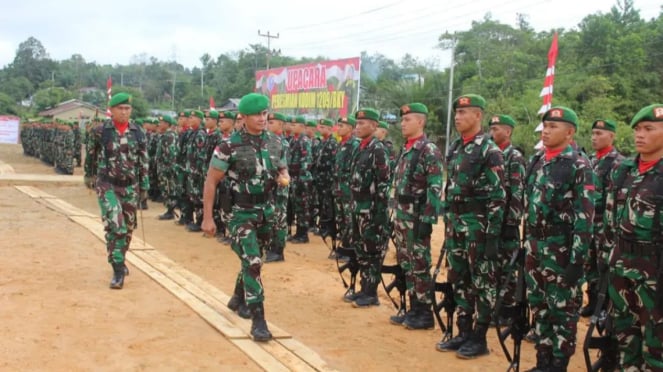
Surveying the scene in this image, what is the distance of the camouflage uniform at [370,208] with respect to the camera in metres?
6.82

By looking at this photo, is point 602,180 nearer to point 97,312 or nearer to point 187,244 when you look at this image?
point 97,312

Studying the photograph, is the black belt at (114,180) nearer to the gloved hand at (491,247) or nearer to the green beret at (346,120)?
the green beret at (346,120)

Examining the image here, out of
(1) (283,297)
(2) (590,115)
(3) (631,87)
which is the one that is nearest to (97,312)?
(1) (283,297)

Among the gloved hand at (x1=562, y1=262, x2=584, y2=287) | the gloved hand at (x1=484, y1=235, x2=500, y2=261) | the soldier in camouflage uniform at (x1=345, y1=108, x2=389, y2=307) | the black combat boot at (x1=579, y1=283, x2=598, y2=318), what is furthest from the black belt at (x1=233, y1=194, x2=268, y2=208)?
the black combat boot at (x1=579, y1=283, x2=598, y2=318)

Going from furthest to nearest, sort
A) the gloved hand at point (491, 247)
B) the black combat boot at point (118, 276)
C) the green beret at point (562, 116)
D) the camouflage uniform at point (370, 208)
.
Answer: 1. the black combat boot at point (118, 276)
2. the camouflage uniform at point (370, 208)
3. the gloved hand at point (491, 247)
4. the green beret at point (562, 116)

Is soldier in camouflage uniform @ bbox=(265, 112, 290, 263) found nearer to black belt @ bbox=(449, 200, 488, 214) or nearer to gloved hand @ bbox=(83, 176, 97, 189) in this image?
black belt @ bbox=(449, 200, 488, 214)

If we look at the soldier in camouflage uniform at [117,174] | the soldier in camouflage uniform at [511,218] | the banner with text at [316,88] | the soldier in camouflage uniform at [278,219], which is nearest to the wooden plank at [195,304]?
the soldier in camouflage uniform at [117,174]

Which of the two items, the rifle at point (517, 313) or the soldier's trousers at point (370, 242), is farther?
the soldier's trousers at point (370, 242)

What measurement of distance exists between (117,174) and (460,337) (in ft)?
13.5

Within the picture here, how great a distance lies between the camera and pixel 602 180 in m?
6.86

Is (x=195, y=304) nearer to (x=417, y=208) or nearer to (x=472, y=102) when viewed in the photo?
(x=417, y=208)

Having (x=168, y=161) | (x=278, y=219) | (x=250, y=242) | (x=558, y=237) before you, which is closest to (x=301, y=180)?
(x=168, y=161)

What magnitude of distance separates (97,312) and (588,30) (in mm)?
33124

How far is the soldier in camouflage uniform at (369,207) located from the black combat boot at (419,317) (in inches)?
28.6
